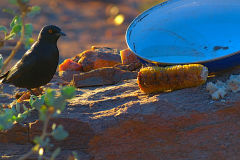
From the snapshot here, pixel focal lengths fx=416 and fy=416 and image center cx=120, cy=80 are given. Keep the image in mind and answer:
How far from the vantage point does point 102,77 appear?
12.5 ft

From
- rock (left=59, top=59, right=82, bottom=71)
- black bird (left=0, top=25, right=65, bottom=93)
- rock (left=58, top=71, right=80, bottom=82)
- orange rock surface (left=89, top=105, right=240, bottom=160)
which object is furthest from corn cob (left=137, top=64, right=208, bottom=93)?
rock (left=59, top=59, right=82, bottom=71)

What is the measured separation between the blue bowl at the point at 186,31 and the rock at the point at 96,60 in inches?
33.0

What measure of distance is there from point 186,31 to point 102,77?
863mm

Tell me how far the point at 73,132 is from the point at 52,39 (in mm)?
1255

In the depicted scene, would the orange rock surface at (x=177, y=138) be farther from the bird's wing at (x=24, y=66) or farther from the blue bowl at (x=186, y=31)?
the bird's wing at (x=24, y=66)

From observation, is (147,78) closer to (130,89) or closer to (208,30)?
(130,89)

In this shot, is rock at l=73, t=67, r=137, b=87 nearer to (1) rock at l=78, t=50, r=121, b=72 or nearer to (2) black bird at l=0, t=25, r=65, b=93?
(2) black bird at l=0, t=25, r=65, b=93

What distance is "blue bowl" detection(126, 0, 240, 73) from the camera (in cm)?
343

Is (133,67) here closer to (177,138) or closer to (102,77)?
(102,77)

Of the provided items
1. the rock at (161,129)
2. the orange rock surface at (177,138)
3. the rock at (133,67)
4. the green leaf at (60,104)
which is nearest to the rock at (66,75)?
the rock at (133,67)

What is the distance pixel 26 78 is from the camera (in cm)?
371

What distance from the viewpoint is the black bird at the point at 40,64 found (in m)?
3.65

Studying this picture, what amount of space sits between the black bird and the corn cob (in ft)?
3.41

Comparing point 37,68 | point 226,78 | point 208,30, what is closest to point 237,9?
point 208,30
